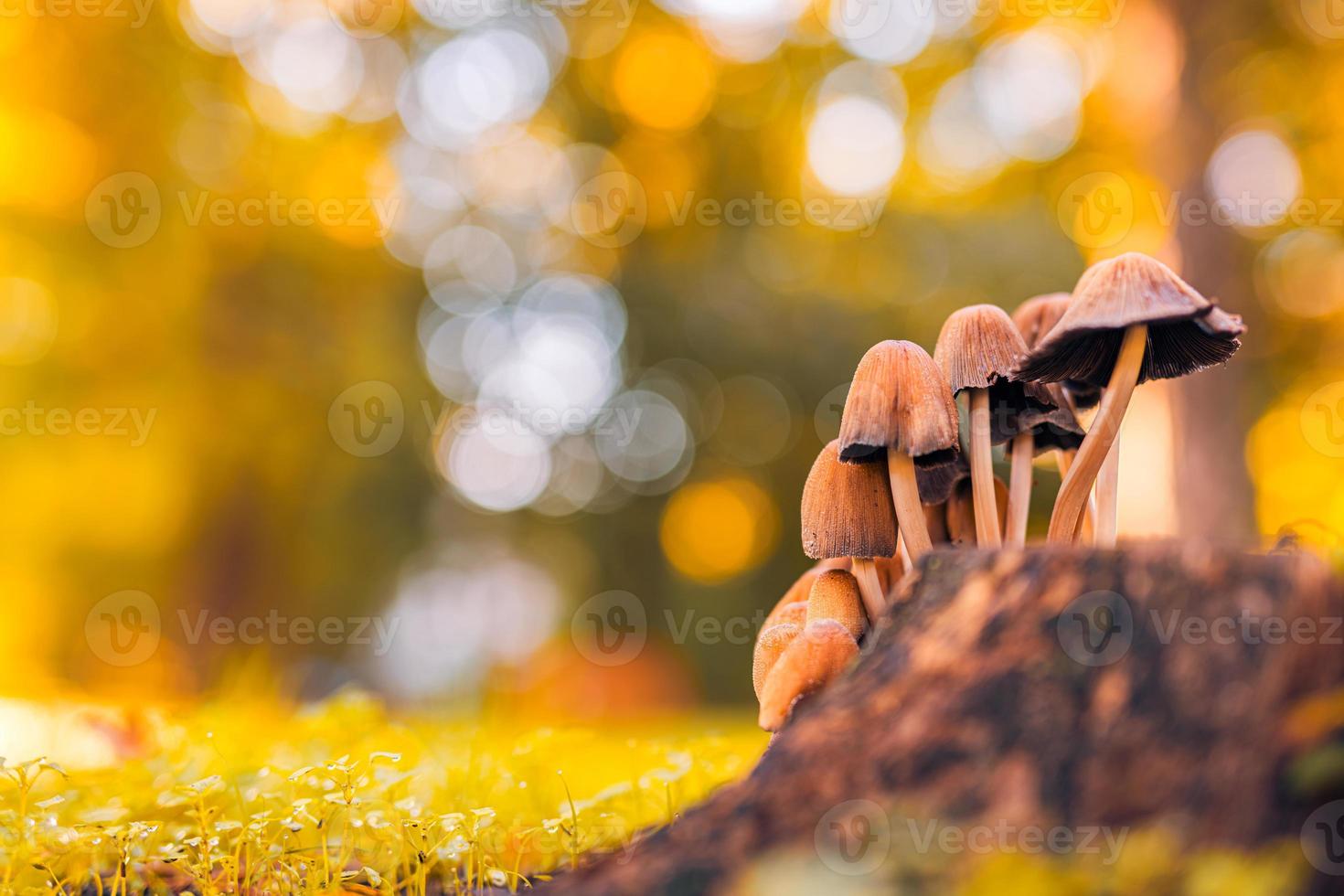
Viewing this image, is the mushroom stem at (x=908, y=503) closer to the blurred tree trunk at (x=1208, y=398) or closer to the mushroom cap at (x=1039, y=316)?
the mushroom cap at (x=1039, y=316)

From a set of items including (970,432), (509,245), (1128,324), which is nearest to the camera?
(1128,324)

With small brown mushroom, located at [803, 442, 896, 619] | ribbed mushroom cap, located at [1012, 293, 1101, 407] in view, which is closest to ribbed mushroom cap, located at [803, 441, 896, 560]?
small brown mushroom, located at [803, 442, 896, 619]

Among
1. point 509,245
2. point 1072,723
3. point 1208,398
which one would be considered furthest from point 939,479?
point 509,245

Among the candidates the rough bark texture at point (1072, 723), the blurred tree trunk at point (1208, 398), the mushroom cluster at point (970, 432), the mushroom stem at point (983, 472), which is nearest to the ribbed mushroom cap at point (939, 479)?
the mushroom cluster at point (970, 432)

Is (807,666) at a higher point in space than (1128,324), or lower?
lower

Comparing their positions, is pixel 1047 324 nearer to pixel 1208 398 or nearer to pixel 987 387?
pixel 987 387

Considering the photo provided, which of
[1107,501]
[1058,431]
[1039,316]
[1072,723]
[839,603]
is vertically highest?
[1039,316]

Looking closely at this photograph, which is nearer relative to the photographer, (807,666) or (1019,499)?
(807,666)
